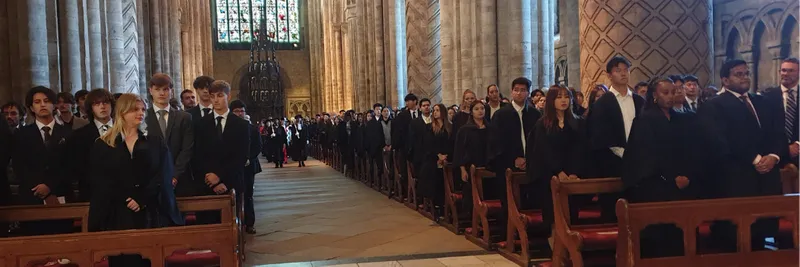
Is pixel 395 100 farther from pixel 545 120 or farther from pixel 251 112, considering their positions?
pixel 251 112

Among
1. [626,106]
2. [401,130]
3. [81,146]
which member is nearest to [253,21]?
[401,130]

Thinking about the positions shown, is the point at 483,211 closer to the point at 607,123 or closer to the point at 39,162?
the point at 607,123

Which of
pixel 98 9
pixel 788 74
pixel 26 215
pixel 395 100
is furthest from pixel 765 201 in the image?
pixel 395 100

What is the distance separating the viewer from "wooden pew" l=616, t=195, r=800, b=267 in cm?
399

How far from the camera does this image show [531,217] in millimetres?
6430

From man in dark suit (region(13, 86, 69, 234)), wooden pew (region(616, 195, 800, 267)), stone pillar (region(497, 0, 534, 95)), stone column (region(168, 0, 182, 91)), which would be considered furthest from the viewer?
stone column (region(168, 0, 182, 91))

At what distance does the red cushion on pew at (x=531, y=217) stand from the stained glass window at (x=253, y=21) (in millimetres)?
43853

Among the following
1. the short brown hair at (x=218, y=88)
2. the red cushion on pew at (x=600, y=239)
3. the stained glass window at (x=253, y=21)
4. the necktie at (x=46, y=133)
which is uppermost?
the stained glass window at (x=253, y=21)

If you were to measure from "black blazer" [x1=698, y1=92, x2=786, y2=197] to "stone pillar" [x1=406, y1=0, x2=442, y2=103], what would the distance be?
12.8m

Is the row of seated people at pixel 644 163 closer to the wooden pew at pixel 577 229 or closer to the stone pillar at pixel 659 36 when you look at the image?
the wooden pew at pixel 577 229

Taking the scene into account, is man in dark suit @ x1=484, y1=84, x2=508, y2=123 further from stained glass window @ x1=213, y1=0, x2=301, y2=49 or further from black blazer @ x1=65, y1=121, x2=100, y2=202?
stained glass window @ x1=213, y1=0, x2=301, y2=49

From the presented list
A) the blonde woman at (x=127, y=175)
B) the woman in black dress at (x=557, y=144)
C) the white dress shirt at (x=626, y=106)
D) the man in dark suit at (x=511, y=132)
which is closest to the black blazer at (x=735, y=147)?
the white dress shirt at (x=626, y=106)

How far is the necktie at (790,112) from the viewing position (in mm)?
5734

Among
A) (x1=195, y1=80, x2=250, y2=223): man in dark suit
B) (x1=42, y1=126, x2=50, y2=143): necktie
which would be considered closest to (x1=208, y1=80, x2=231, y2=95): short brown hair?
(x1=195, y1=80, x2=250, y2=223): man in dark suit
